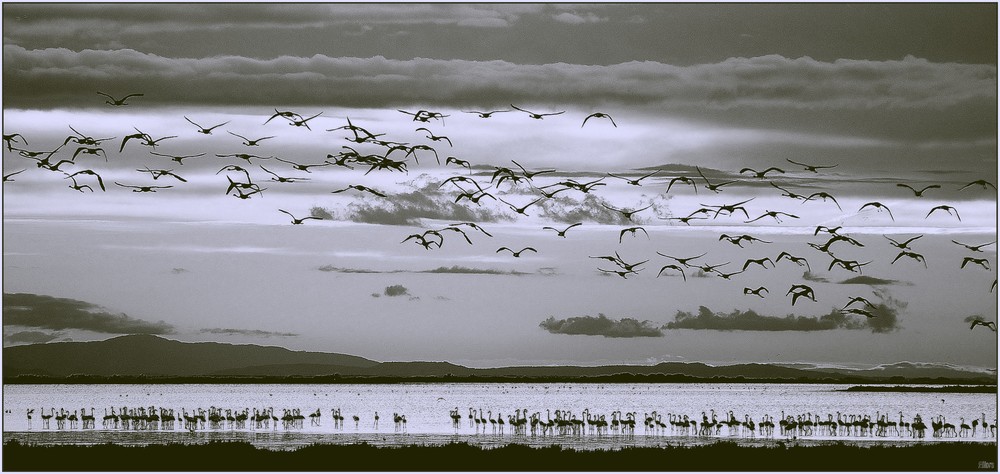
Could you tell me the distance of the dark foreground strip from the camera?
16.2m

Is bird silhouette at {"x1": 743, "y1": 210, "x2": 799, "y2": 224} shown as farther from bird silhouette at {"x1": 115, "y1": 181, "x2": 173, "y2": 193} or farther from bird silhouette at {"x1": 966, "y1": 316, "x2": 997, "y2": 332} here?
bird silhouette at {"x1": 115, "y1": 181, "x2": 173, "y2": 193}

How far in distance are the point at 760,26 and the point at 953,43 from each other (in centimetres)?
309

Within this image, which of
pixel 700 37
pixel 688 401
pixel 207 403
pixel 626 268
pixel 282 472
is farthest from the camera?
pixel 688 401

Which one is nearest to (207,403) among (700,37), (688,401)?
(688,401)

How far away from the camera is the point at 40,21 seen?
660 inches

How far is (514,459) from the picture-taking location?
16891 millimetres

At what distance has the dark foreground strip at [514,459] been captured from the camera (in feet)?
53.2

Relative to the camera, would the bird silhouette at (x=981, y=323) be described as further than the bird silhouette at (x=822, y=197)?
No

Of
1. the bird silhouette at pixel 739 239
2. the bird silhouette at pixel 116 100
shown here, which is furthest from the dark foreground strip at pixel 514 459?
the bird silhouette at pixel 116 100

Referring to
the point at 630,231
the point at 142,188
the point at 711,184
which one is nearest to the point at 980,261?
the point at 711,184

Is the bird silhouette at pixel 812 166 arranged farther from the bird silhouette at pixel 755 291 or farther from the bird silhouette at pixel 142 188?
the bird silhouette at pixel 142 188

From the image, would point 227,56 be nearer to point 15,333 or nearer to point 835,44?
point 15,333

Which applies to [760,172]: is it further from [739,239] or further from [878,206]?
[878,206]

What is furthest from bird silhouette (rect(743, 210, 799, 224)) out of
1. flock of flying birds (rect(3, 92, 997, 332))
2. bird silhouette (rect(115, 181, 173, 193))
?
bird silhouette (rect(115, 181, 173, 193))
